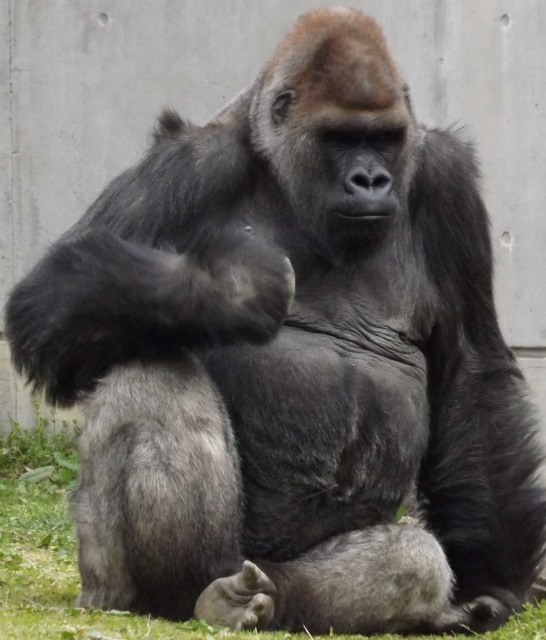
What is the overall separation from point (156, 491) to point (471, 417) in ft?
4.37

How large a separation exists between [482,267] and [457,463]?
73 cm

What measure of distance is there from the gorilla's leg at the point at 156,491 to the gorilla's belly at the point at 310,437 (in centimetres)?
20

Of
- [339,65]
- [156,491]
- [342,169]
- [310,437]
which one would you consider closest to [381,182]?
[342,169]

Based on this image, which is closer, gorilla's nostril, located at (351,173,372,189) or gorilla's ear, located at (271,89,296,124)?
gorilla's nostril, located at (351,173,372,189)

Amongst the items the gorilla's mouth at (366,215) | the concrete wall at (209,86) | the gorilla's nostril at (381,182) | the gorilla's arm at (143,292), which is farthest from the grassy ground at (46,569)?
the gorilla's nostril at (381,182)

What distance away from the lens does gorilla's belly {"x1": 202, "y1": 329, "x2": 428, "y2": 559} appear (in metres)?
4.16

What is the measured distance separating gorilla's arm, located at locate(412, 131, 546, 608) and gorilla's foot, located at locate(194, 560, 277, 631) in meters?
0.98

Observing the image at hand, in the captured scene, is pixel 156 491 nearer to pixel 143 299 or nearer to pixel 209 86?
pixel 143 299

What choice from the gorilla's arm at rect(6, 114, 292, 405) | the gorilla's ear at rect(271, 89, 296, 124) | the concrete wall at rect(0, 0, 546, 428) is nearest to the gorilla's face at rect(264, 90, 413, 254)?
the gorilla's ear at rect(271, 89, 296, 124)

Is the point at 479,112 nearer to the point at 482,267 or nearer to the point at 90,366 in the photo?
the point at 482,267

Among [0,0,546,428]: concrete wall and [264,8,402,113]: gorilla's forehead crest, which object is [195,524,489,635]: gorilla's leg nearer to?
[264,8,402,113]: gorilla's forehead crest

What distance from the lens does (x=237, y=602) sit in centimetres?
378

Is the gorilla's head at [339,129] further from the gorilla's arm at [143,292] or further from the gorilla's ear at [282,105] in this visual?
the gorilla's arm at [143,292]

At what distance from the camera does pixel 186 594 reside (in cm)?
392
